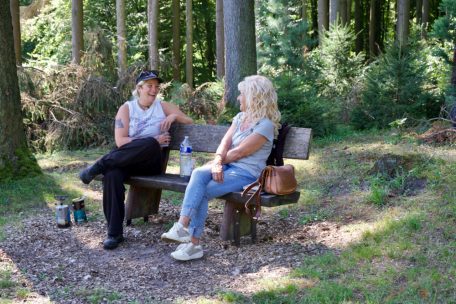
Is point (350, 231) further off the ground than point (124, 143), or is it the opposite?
point (124, 143)

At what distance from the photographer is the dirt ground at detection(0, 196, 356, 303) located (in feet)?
14.8

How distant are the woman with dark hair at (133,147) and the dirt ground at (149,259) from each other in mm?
354

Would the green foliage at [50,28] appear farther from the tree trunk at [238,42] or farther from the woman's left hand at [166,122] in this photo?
the woman's left hand at [166,122]

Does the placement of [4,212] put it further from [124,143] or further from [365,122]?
[365,122]

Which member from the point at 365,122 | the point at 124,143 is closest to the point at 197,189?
the point at 124,143

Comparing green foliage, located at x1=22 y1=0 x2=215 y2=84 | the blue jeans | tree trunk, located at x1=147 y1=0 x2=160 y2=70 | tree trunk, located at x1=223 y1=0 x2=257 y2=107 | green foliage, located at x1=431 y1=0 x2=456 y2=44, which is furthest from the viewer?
green foliage, located at x1=22 y1=0 x2=215 y2=84

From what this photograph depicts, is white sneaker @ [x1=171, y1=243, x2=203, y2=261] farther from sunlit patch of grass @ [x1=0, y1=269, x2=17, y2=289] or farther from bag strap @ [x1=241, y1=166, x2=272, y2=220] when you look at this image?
sunlit patch of grass @ [x1=0, y1=269, x2=17, y2=289]

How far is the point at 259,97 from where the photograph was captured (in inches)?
205

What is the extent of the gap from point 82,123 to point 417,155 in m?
6.76

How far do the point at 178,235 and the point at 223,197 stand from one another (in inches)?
20.8

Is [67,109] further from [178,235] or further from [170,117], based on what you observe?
[178,235]

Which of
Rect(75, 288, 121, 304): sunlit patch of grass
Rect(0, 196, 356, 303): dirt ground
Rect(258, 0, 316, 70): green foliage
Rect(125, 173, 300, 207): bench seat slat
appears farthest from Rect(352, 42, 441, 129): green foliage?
Rect(75, 288, 121, 304): sunlit patch of grass

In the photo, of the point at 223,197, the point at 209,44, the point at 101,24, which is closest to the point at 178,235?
the point at 223,197

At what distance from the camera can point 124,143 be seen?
19.2 feet
